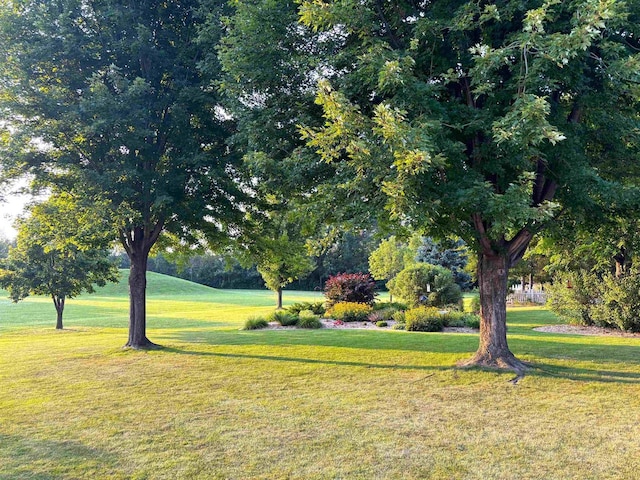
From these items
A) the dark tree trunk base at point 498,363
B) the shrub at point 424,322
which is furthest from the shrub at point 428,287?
the dark tree trunk base at point 498,363

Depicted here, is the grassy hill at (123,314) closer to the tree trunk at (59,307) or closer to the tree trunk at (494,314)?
the tree trunk at (59,307)

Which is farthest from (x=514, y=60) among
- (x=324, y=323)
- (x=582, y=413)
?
(x=324, y=323)

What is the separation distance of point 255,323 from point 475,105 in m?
11.8

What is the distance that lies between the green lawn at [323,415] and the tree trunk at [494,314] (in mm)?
489

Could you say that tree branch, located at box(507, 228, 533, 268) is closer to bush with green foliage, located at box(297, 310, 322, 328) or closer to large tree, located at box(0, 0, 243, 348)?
large tree, located at box(0, 0, 243, 348)

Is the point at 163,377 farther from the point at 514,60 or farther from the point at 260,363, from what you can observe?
the point at 514,60

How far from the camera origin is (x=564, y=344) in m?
11.0

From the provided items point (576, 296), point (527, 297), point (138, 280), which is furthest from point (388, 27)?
point (527, 297)

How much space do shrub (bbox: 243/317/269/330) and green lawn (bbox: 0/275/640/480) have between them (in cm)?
628

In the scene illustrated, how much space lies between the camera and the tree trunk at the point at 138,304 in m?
12.0

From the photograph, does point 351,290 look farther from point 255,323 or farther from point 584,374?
point 584,374

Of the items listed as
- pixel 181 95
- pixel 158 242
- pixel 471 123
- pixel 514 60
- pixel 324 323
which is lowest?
pixel 324 323

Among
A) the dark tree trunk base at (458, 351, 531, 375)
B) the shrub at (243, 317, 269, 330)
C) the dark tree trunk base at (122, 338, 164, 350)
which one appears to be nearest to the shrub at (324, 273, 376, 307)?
the shrub at (243, 317, 269, 330)

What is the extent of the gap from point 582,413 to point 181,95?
31.0 ft
